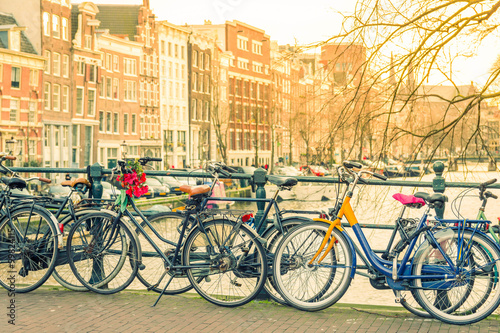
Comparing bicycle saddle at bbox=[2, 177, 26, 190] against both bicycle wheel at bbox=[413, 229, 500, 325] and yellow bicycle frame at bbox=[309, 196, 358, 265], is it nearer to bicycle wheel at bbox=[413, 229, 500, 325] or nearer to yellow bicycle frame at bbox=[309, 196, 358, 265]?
yellow bicycle frame at bbox=[309, 196, 358, 265]

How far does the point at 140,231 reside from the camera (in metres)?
5.78

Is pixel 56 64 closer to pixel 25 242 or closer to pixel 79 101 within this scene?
pixel 79 101

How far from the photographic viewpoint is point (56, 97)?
4597cm

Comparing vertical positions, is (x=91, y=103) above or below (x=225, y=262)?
above

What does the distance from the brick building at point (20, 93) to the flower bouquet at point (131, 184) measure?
35774mm

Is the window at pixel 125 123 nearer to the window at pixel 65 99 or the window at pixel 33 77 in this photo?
the window at pixel 65 99

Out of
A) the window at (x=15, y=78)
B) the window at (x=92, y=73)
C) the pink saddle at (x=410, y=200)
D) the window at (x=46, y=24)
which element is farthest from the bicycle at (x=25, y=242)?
the window at (x=92, y=73)

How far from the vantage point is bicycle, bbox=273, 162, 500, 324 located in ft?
15.3

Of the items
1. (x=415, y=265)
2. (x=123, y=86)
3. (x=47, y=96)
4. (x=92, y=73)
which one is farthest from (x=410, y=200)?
(x=123, y=86)

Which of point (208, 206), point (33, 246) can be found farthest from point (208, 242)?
point (33, 246)

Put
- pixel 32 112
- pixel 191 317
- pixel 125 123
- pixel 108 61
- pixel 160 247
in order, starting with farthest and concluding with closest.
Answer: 1. pixel 125 123
2. pixel 108 61
3. pixel 32 112
4. pixel 160 247
5. pixel 191 317

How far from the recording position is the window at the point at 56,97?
45500mm

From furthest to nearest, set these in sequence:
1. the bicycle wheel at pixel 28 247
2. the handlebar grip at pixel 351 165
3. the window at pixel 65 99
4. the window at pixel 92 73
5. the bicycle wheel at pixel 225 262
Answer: the window at pixel 92 73 → the window at pixel 65 99 → the bicycle wheel at pixel 28 247 → the bicycle wheel at pixel 225 262 → the handlebar grip at pixel 351 165

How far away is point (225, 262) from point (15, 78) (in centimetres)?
3985
